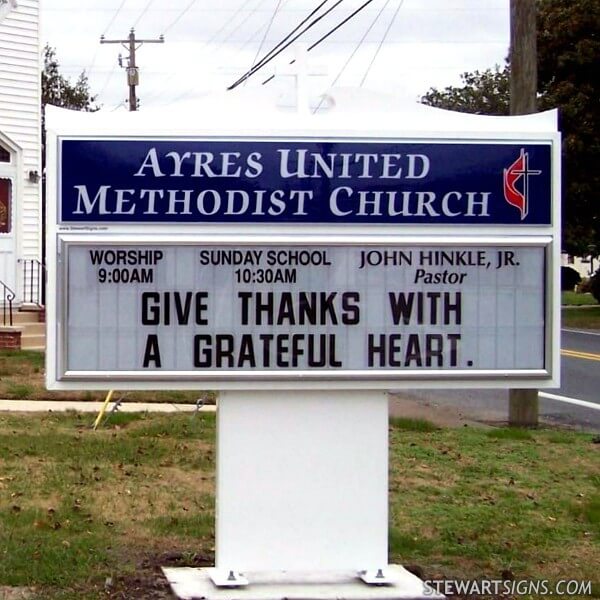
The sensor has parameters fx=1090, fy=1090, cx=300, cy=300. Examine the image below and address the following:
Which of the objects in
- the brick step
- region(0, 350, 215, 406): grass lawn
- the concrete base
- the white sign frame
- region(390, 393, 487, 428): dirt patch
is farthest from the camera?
the brick step

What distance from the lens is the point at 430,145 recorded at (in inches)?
240

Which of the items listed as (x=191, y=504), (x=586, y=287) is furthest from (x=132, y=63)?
(x=191, y=504)

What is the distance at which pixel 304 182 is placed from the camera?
6.01 meters

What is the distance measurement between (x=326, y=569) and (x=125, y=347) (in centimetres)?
166

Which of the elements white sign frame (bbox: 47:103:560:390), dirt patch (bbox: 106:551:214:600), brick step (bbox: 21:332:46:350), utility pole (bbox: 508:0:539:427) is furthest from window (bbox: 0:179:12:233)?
white sign frame (bbox: 47:103:560:390)

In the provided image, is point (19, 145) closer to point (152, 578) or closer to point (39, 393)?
point (39, 393)

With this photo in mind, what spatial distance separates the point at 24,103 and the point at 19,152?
3.42 ft

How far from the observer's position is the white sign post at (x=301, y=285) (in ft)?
→ 19.4

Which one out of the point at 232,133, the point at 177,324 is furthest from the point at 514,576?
the point at 232,133

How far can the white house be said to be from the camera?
21.2 meters

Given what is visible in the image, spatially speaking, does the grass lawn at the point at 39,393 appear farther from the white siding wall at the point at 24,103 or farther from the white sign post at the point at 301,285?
the white sign post at the point at 301,285

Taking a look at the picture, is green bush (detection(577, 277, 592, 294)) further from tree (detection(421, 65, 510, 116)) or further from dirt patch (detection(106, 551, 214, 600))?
dirt patch (detection(106, 551, 214, 600))

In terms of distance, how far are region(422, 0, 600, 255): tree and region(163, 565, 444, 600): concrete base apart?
A: 28.1 m

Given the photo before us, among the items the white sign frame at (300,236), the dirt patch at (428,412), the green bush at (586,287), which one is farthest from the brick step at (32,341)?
the green bush at (586,287)
